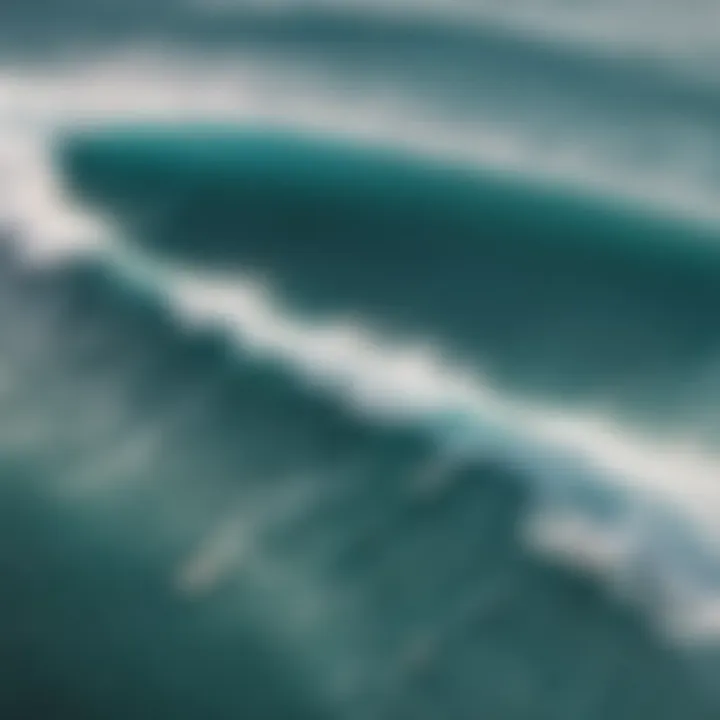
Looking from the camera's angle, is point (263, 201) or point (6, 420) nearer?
point (6, 420)

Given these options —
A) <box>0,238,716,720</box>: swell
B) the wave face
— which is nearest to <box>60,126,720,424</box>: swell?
the wave face

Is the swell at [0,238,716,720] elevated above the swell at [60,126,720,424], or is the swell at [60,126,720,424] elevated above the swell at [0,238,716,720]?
the swell at [60,126,720,424]

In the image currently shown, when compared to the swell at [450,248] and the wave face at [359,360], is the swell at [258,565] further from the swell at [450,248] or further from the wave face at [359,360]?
the swell at [450,248]

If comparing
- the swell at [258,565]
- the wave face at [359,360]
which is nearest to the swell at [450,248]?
the wave face at [359,360]

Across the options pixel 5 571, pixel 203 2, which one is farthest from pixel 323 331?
pixel 203 2

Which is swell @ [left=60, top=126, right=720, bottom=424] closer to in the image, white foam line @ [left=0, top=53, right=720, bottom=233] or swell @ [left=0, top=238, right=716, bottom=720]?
white foam line @ [left=0, top=53, right=720, bottom=233]

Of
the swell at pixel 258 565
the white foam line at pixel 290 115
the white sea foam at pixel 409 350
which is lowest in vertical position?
the swell at pixel 258 565

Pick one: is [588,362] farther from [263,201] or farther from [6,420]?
[6,420]

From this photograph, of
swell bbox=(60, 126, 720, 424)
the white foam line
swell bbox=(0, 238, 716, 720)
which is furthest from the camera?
the white foam line
